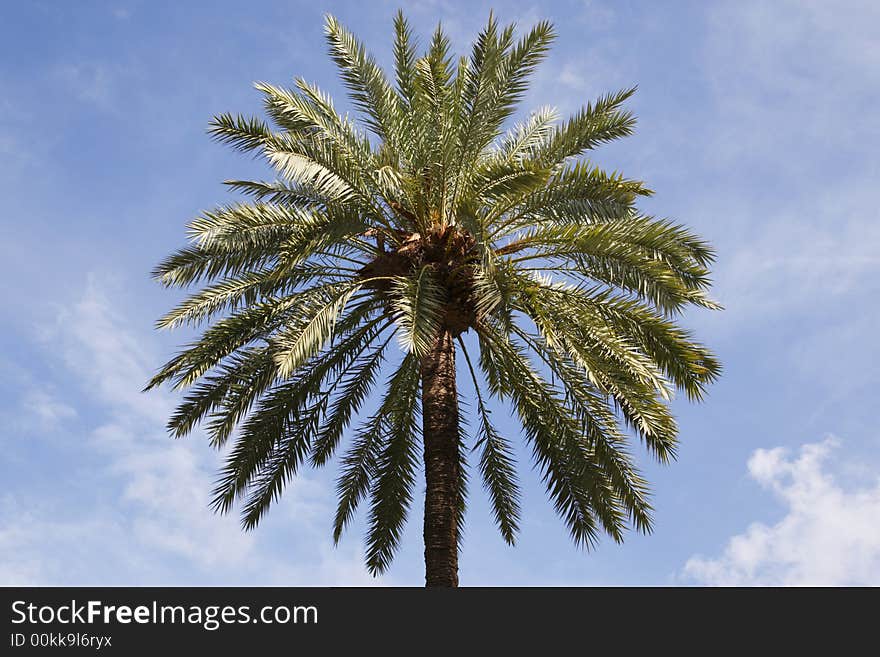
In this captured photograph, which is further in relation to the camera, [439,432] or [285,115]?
[285,115]

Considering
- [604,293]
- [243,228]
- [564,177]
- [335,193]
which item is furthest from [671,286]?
[243,228]

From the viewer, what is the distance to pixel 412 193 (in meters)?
14.3

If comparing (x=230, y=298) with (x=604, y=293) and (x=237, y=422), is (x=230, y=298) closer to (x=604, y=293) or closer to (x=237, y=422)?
(x=237, y=422)

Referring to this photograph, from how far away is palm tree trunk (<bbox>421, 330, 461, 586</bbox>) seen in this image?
13.5 m

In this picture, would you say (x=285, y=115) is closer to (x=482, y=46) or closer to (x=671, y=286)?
(x=482, y=46)

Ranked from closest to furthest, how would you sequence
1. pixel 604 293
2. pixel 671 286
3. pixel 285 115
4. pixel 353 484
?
1. pixel 671 286
2. pixel 604 293
3. pixel 285 115
4. pixel 353 484

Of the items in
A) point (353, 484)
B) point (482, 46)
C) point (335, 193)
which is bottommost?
point (353, 484)

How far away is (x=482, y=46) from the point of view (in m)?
13.7

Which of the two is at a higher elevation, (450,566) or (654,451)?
(654,451)

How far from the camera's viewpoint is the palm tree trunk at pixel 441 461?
13.5 meters

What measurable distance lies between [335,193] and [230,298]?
2.51 meters

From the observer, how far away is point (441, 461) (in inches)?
554

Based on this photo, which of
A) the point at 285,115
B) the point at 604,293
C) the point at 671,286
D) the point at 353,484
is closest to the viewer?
the point at 671,286

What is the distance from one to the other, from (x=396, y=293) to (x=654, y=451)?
4.25m
